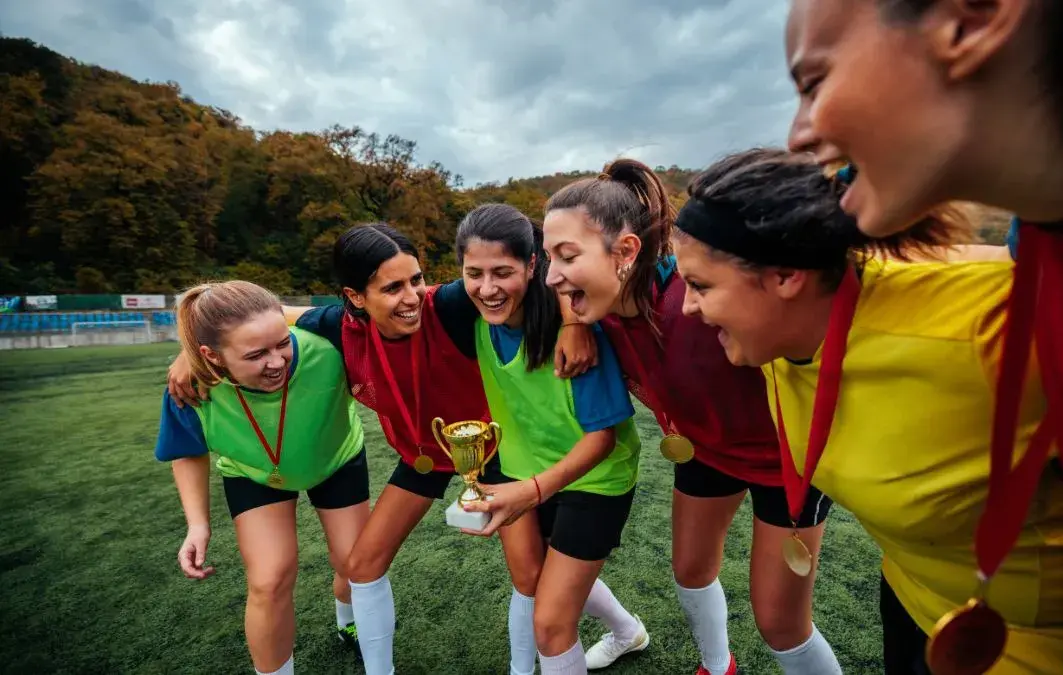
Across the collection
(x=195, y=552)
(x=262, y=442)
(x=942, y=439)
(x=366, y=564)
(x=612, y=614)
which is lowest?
(x=612, y=614)

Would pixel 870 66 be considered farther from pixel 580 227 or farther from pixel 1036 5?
pixel 580 227

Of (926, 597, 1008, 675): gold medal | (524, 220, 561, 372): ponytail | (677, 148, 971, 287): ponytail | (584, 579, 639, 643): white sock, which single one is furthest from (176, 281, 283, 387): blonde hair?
(926, 597, 1008, 675): gold medal

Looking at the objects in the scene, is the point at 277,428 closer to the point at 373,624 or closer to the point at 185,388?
the point at 185,388

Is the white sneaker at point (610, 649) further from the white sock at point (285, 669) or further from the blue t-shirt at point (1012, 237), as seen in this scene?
→ the blue t-shirt at point (1012, 237)

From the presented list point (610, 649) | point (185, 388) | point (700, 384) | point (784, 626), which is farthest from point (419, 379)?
point (784, 626)

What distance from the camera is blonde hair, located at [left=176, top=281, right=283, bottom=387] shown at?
223 centimetres

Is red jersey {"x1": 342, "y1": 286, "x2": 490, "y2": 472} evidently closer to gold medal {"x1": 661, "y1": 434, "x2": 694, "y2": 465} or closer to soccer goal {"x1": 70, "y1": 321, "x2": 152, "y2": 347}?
gold medal {"x1": 661, "y1": 434, "x2": 694, "y2": 465}

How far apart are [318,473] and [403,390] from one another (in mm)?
564

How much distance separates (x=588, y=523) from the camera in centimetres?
204

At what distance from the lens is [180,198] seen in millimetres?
33188

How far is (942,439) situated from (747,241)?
0.54m

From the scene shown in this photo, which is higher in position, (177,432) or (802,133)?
(802,133)

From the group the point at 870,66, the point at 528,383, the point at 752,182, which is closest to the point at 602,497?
the point at 528,383

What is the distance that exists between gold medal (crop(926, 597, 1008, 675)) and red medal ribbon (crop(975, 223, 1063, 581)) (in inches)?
5.6
